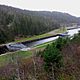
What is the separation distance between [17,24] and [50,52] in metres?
58.4

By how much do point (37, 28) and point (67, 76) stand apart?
73500mm

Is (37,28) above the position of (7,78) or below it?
below

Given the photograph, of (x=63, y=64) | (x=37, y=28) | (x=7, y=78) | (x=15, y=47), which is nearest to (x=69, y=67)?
(x=63, y=64)

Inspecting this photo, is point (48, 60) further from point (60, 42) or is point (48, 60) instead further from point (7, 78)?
point (60, 42)

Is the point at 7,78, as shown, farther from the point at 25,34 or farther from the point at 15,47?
the point at 25,34

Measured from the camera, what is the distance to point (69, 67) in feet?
56.0

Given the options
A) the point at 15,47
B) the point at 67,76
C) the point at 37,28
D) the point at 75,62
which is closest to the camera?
the point at 67,76

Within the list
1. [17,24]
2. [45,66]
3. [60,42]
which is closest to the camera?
[45,66]

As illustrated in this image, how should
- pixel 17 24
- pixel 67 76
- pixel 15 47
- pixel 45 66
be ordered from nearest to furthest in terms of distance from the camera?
pixel 67 76, pixel 45 66, pixel 15 47, pixel 17 24

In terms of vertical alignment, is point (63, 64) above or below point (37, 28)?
above

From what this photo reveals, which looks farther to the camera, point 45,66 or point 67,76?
point 45,66

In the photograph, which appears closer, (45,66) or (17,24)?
(45,66)

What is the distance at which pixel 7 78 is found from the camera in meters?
15.6

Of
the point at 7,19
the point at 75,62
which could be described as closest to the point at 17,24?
the point at 7,19
